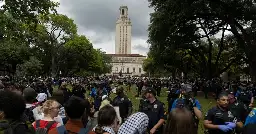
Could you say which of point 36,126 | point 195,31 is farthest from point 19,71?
point 36,126

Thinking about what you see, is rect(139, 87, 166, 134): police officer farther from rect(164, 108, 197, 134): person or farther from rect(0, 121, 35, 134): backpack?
rect(164, 108, 197, 134): person

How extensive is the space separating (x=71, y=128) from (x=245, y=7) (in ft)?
95.8

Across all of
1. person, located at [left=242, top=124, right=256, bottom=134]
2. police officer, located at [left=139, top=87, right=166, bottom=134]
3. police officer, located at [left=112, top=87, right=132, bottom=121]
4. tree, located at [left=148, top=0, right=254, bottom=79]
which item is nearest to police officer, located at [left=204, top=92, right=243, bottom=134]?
police officer, located at [left=139, top=87, right=166, bottom=134]

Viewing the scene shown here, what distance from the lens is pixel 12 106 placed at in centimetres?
381

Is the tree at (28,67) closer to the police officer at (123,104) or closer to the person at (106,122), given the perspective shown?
the police officer at (123,104)

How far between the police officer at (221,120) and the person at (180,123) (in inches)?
91.2

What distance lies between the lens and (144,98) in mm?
6988

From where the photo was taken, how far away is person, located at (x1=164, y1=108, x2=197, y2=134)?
307cm

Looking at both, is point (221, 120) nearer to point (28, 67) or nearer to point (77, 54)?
point (28, 67)

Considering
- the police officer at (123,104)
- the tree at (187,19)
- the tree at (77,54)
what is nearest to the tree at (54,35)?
the tree at (77,54)

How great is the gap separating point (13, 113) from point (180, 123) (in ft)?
5.68

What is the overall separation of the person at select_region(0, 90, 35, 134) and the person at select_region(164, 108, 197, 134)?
1.45 metres

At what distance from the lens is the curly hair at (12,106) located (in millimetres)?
3789

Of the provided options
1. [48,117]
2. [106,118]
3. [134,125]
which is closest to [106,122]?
[106,118]
